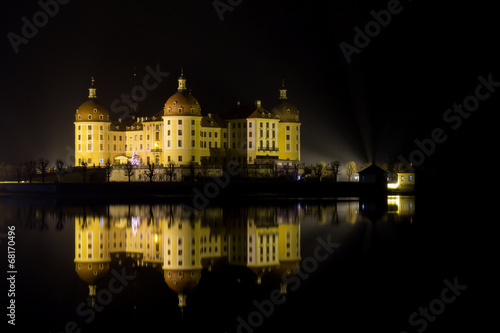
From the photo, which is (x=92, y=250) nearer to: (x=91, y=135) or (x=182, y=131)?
(x=182, y=131)

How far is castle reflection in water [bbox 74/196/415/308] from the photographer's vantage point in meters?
18.3

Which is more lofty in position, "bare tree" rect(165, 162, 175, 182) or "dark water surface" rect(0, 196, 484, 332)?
"bare tree" rect(165, 162, 175, 182)

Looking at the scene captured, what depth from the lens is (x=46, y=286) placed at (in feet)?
53.8

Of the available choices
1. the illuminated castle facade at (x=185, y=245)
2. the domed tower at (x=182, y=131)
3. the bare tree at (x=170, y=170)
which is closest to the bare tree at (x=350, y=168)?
the domed tower at (x=182, y=131)

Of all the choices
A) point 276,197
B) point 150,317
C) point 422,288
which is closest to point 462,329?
point 422,288

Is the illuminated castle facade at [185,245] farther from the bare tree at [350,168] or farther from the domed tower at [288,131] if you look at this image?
the bare tree at [350,168]

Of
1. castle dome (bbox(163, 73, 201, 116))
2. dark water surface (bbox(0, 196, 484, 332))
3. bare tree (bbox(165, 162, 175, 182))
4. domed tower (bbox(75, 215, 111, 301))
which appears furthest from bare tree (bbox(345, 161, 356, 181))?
domed tower (bbox(75, 215, 111, 301))

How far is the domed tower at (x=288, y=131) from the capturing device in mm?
71562

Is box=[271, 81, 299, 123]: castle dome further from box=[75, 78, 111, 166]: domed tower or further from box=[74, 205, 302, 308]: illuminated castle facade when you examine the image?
box=[74, 205, 302, 308]: illuminated castle facade

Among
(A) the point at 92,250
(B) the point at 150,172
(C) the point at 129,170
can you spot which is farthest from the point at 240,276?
(C) the point at 129,170

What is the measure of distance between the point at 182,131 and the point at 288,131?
11902 mm

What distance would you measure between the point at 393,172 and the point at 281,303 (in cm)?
6208

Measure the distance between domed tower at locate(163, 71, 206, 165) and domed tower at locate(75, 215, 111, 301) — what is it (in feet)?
109

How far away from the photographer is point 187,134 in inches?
2584
